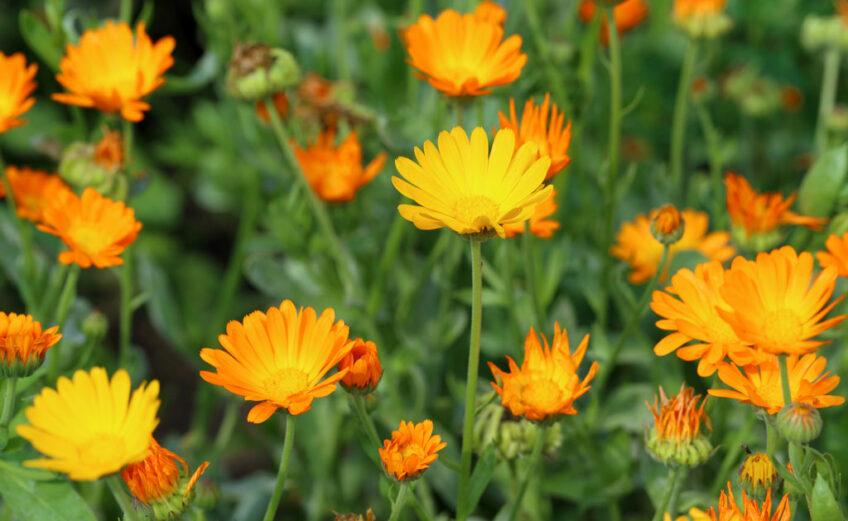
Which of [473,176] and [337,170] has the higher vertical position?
[473,176]

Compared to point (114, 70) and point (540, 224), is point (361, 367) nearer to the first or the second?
point (540, 224)

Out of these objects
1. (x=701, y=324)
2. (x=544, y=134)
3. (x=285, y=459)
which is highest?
(x=544, y=134)

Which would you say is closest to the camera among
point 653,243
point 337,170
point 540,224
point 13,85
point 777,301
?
point 777,301

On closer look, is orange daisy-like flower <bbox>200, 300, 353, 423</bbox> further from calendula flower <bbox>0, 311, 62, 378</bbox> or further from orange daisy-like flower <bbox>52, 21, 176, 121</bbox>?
orange daisy-like flower <bbox>52, 21, 176, 121</bbox>

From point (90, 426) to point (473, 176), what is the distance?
0.40 metres

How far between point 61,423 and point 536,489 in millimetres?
679

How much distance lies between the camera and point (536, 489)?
1245 mm

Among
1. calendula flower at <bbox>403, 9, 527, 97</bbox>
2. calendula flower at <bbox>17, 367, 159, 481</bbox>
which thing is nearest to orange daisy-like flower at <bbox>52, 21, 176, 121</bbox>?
calendula flower at <bbox>403, 9, 527, 97</bbox>

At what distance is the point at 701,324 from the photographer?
864 mm

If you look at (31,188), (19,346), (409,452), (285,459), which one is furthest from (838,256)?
(31,188)

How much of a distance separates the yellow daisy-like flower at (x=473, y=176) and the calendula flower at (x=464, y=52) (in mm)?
147

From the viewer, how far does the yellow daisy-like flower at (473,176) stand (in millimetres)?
836

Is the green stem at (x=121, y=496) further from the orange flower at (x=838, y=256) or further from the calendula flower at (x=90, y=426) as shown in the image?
the orange flower at (x=838, y=256)

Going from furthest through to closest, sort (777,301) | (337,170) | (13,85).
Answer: (337,170) → (13,85) → (777,301)
